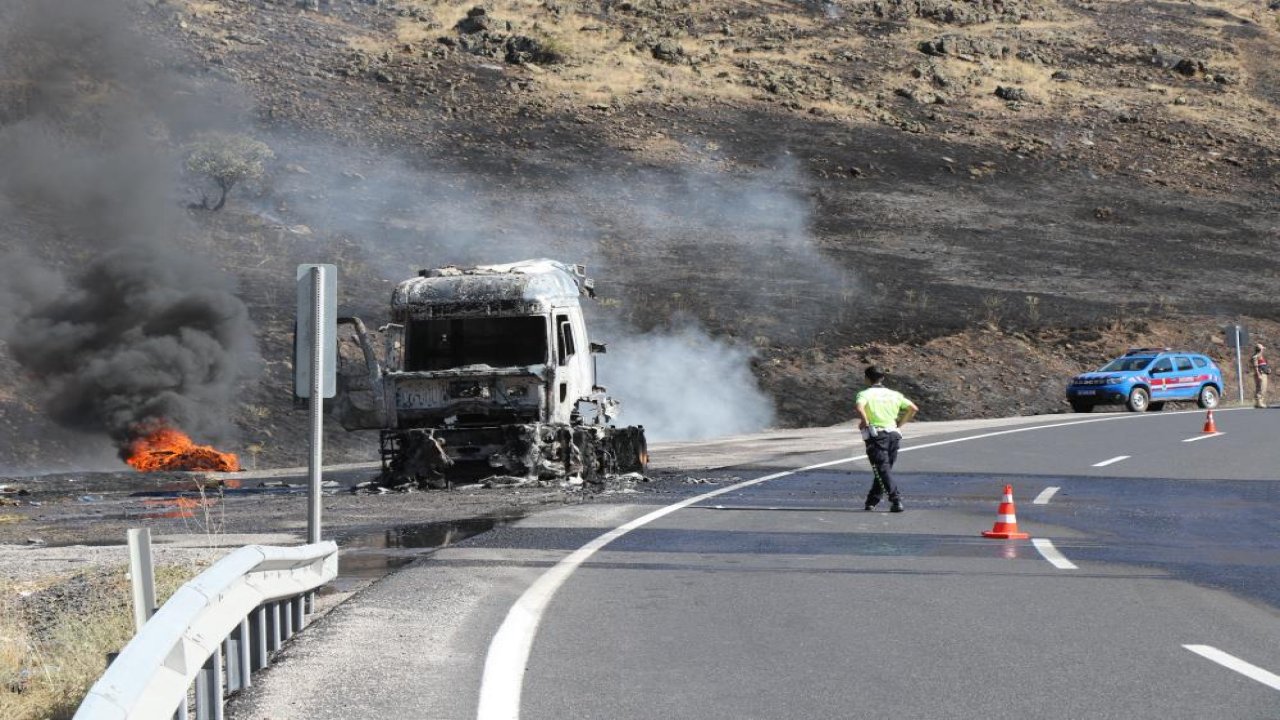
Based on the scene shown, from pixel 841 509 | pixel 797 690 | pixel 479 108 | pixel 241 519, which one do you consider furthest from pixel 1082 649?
pixel 479 108

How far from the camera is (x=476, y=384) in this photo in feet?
70.7

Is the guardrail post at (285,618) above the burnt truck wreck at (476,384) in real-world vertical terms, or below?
below

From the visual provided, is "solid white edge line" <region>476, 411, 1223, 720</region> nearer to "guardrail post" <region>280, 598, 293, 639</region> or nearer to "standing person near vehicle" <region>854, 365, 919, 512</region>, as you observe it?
"guardrail post" <region>280, 598, 293, 639</region>

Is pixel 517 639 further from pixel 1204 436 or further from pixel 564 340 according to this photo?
pixel 1204 436

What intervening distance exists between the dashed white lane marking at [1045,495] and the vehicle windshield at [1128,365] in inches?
876

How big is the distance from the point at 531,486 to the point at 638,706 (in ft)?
47.1

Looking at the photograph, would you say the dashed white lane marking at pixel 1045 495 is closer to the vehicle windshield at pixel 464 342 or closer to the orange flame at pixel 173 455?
the vehicle windshield at pixel 464 342

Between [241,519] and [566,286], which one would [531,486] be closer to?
[566,286]

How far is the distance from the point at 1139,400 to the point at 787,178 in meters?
25.9

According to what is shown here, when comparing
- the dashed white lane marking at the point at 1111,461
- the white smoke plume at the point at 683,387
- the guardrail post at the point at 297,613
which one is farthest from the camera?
the white smoke plume at the point at 683,387

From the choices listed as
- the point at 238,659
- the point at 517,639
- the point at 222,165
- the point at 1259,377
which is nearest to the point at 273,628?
the point at 238,659

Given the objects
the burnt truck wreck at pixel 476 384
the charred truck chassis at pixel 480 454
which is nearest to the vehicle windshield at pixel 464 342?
the burnt truck wreck at pixel 476 384

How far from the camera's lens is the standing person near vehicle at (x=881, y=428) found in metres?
16.4

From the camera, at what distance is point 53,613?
10680 mm
